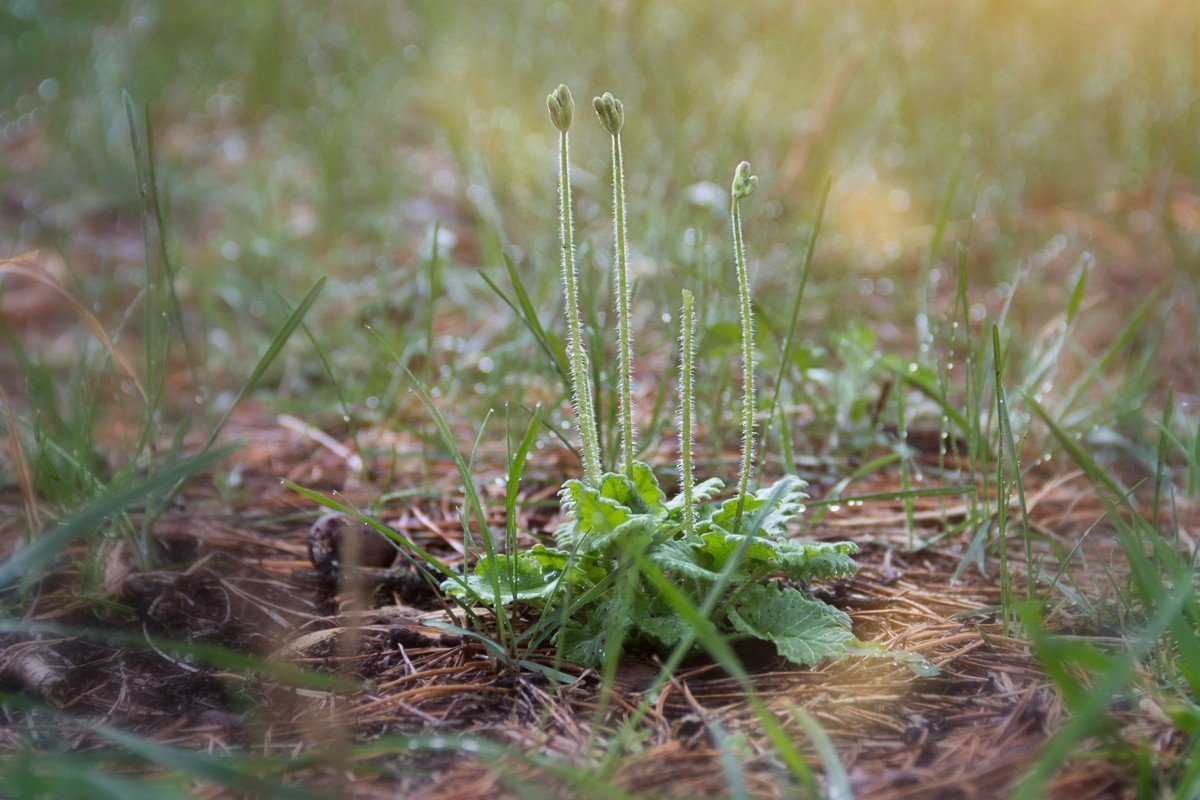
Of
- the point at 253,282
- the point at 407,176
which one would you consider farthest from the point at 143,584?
the point at 407,176

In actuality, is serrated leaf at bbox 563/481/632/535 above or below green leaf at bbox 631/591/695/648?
above

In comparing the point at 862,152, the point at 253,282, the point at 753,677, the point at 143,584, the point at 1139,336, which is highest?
the point at 862,152

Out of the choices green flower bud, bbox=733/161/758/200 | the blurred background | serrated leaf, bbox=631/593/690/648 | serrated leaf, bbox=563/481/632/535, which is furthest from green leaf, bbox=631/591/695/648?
the blurred background

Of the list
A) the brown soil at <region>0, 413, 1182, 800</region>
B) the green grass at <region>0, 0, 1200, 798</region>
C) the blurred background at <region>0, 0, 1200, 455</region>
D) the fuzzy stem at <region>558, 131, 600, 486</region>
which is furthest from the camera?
the blurred background at <region>0, 0, 1200, 455</region>

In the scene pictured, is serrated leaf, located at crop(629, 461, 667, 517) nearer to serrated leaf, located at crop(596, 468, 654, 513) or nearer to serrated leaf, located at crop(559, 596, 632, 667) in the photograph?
serrated leaf, located at crop(596, 468, 654, 513)

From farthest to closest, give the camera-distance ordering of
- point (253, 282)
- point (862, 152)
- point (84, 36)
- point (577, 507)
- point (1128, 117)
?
point (84, 36), point (1128, 117), point (862, 152), point (253, 282), point (577, 507)

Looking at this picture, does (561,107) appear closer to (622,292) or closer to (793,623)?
(622,292)

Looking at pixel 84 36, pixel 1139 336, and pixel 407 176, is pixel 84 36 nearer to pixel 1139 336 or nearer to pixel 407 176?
pixel 407 176

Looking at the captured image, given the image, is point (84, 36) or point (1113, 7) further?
point (1113, 7)

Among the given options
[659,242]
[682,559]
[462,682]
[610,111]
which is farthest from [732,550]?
[659,242]
